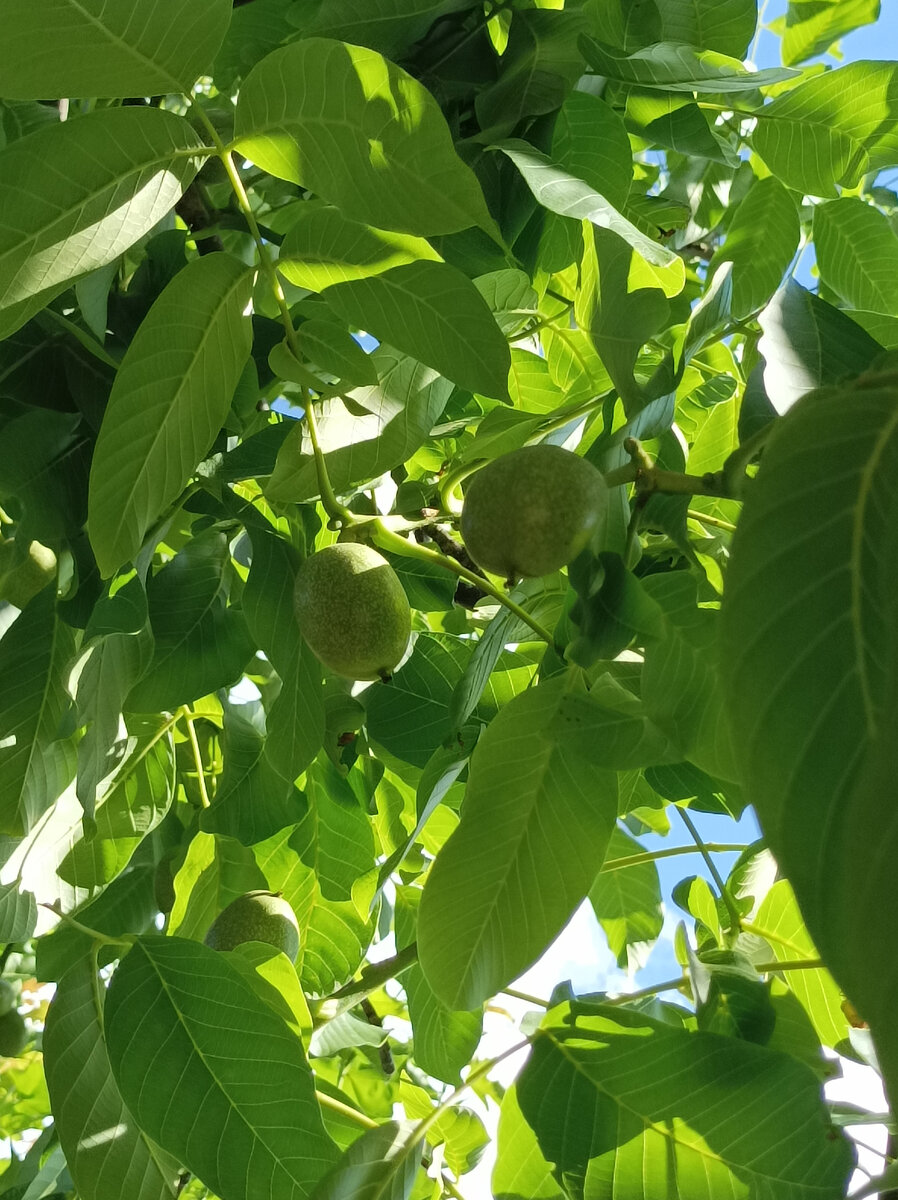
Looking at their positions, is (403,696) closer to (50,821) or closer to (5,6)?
(50,821)

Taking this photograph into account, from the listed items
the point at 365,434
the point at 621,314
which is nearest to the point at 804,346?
the point at 621,314

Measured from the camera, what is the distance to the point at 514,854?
667 mm

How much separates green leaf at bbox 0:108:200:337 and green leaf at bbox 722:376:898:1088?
0.44 m

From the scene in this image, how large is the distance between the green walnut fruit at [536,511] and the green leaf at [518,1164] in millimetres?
426

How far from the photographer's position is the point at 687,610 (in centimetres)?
63

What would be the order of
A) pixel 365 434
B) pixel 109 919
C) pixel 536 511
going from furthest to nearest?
pixel 109 919, pixel 365 434, pixel 536 511

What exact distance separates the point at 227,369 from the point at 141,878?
2.14 ft

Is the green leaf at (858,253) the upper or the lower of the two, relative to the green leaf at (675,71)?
lower

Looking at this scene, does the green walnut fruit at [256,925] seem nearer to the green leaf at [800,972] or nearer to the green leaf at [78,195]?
the green leaf at [800,972]

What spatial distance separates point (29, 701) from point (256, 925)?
0.88 feet

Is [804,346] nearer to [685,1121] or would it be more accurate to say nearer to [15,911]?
[685,1121]

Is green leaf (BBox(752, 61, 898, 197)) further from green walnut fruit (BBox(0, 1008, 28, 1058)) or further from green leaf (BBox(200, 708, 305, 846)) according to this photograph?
green walnut fruit (BBox(0, 1008, 28, 1058))

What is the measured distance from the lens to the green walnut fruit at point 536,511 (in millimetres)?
576

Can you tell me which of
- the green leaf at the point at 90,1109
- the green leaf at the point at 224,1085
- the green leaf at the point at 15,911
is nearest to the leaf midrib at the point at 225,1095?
the green leaf at the point at 224,1085
